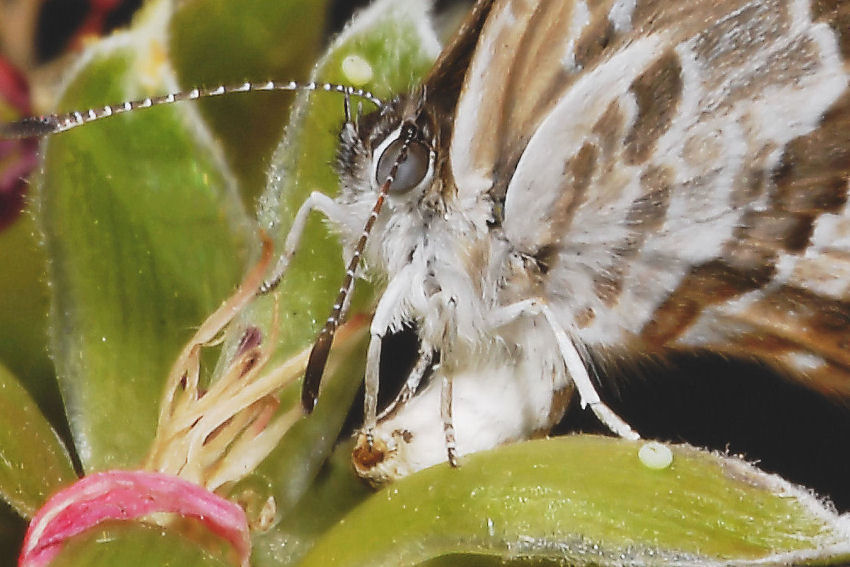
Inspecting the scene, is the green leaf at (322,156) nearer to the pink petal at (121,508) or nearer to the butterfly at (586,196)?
the butterfly at (586,196)

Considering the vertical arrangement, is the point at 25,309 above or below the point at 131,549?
above

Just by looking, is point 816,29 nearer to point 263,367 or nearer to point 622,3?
point 622,3

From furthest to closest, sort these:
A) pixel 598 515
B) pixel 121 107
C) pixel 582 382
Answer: pixel 582 382 → pixel 121 107 → pixel 598 515

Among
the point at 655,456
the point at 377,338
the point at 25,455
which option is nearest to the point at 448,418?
the point at 377,338

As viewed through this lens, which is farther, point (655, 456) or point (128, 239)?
point (128, 239)

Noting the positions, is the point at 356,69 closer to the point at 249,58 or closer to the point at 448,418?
the point at 249,58

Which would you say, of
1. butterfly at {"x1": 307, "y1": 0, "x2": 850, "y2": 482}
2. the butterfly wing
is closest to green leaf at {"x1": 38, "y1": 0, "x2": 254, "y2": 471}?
butterfly at {"x1": 307, "y1": 0, "x2": 850, "y2": 482}

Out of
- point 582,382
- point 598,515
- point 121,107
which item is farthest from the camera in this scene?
point 582,382
